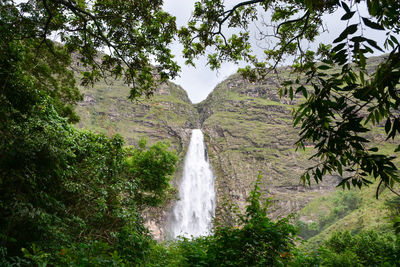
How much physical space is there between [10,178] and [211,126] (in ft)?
225

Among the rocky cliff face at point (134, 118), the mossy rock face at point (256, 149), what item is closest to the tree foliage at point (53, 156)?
the mossy rock face at point (256, 149)

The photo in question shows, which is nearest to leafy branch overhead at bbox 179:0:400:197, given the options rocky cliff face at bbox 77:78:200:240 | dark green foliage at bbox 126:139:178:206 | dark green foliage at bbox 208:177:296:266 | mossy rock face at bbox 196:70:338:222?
dark green foliage at bbox 208:177:296:266

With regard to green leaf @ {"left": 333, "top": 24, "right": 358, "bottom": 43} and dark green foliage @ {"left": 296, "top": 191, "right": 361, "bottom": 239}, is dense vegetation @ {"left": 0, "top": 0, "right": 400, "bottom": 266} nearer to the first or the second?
green leaf @ {"left": 333, "top": 24, "right": 358, "bottom": 43}

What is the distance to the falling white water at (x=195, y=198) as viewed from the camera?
131ft

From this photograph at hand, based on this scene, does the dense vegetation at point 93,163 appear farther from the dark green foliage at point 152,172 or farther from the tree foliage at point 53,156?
the dark green foliage at point 152,172

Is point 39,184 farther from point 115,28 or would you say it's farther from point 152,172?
point 152,172

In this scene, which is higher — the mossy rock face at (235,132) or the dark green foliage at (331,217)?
the mossy rock face at (235,132)

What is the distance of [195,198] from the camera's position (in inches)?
1747

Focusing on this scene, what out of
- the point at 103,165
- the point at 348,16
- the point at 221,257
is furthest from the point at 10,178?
the point at 103,165

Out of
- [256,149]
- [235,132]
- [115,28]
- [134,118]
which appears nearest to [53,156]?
[115,28]

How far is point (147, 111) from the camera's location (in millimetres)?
78562

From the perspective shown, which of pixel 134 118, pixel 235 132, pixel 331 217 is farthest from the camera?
pixel 134 118

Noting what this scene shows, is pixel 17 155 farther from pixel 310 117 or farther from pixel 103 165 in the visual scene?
pixel 103 165

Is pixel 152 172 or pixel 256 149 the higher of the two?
pixel 152 172
